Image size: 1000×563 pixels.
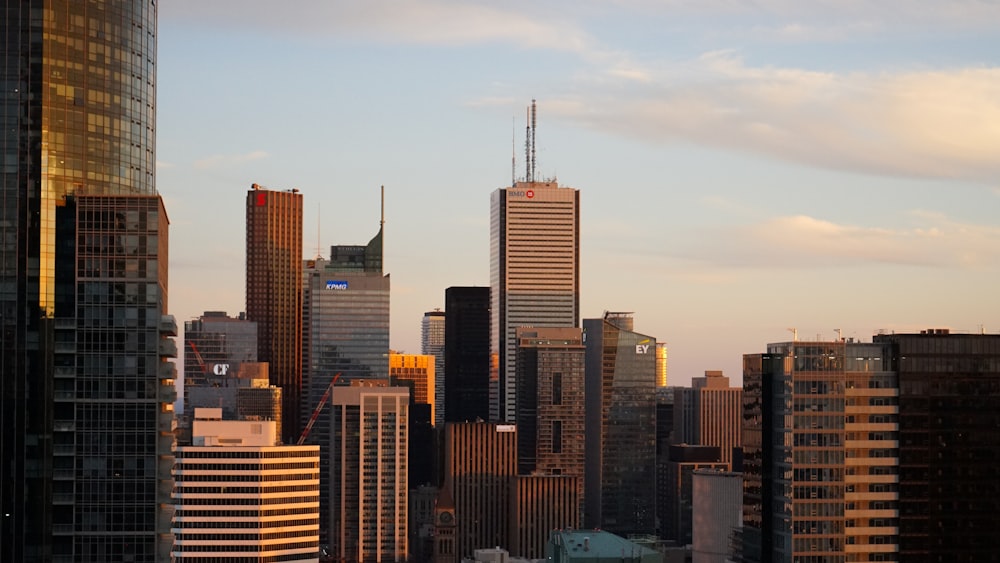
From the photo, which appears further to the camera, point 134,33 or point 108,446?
point 134,33

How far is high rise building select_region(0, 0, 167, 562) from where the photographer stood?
184 meters

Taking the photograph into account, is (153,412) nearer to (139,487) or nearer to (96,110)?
(139,487)

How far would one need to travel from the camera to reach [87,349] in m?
185

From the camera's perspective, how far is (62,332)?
18500 centimetres

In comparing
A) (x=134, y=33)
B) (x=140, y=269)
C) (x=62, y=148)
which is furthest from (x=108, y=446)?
(x=134, y=33)

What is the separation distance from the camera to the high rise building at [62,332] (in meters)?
184

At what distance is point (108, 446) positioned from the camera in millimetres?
185875

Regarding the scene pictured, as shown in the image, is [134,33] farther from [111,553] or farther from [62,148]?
[111,553]

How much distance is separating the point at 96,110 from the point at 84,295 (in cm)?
2071

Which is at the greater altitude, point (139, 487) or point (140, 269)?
point (140, 269)

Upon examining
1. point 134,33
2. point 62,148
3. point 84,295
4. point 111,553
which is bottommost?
point 111,553

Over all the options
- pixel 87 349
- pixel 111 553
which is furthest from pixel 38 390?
pixel 111 553

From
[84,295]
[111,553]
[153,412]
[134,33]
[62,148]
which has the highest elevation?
[134,33]

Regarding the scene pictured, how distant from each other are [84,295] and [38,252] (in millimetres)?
6477
